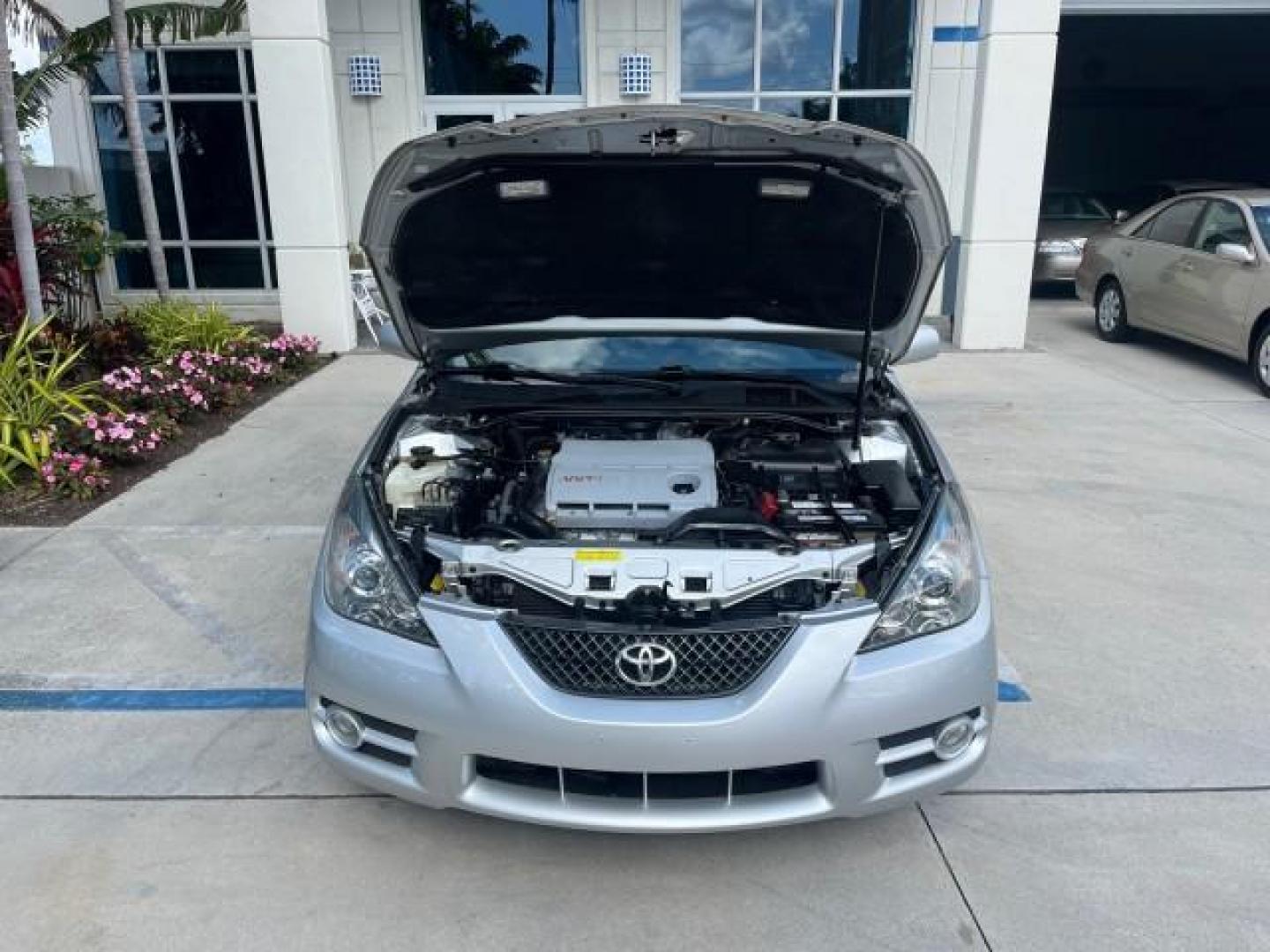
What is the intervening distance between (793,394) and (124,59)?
8.80 metres

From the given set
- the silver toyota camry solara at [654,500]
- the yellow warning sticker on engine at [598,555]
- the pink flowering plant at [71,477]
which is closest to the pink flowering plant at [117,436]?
the pink flowering plant at [71,477]

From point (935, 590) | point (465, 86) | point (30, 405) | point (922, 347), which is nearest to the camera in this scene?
point (935, 590)

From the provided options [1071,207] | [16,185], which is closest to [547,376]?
[16,185]

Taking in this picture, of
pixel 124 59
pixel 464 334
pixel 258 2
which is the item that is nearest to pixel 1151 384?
pixel 464 334

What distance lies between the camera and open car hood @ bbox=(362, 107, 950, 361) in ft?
9.45

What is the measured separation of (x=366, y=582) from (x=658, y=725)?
0.91 m

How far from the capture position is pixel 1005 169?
9.62 meters

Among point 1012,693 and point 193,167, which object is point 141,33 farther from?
point 1012,693

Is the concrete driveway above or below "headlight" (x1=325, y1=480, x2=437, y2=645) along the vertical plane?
below

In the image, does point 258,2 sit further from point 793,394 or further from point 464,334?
point 793,394

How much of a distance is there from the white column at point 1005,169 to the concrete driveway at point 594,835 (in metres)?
5.17

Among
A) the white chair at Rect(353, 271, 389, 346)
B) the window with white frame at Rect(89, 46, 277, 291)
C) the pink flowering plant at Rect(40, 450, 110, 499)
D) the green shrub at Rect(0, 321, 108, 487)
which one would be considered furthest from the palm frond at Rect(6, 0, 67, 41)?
the pink flowering plant at Rect(40, 450, 110, 499)

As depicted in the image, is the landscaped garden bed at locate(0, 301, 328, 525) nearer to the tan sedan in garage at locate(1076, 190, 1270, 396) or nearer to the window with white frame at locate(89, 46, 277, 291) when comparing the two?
the window with white frame at locate(89, 46, 277, 291)

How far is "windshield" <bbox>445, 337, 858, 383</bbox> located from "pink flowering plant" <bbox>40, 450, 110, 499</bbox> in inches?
128
